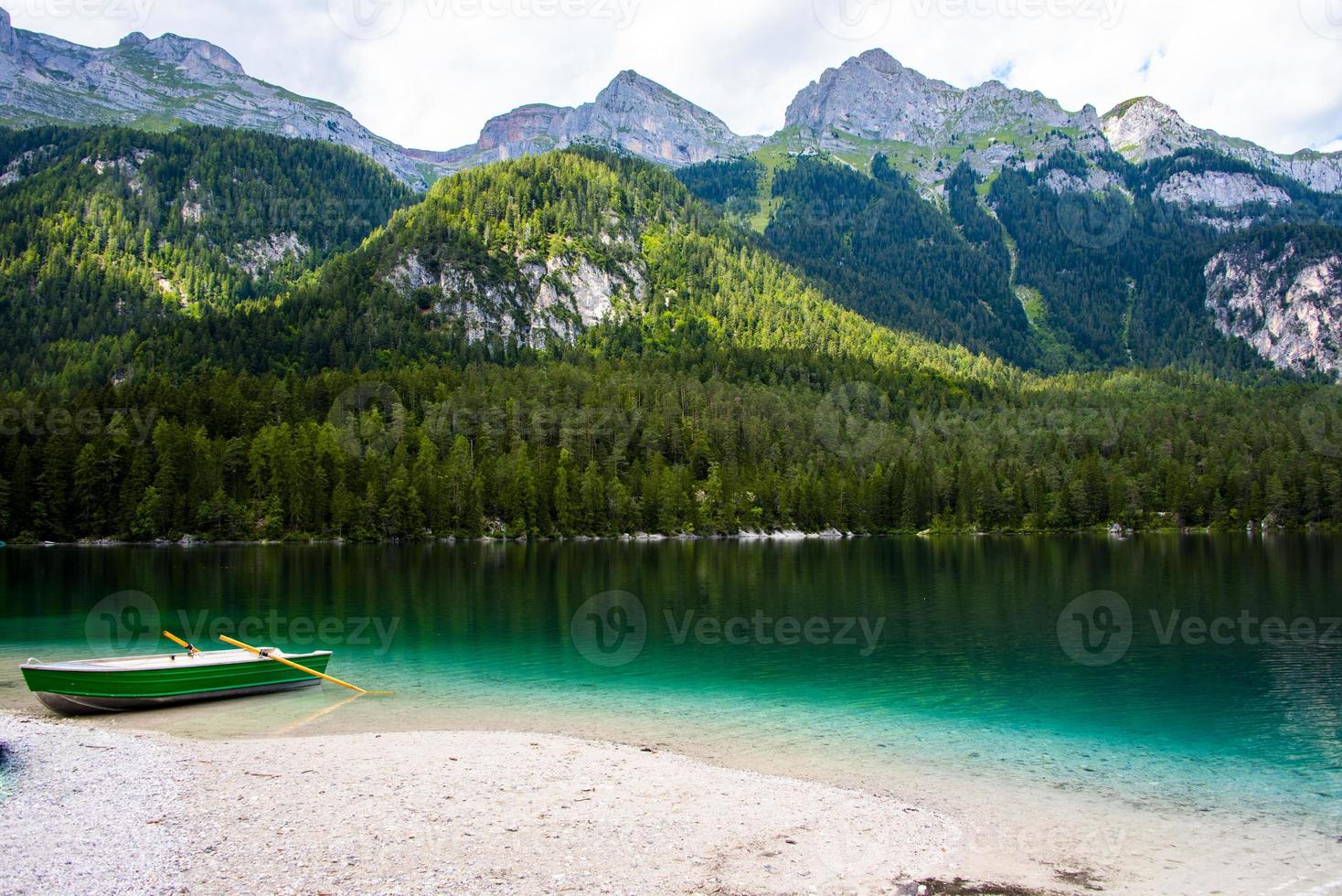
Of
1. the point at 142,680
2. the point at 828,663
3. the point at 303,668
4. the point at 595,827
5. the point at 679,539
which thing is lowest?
the point at 595,827

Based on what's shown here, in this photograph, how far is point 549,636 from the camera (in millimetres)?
43062

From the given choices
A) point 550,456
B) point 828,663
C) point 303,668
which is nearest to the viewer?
point 303,668

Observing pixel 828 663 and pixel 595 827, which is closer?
pixel 595 827

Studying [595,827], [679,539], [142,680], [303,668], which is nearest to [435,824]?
[595,827]

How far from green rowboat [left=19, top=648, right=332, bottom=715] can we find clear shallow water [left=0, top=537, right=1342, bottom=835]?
765mm

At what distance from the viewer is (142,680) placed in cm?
2773

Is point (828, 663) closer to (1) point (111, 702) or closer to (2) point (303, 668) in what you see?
(2) point (303, 668)

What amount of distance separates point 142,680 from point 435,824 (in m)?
16.1

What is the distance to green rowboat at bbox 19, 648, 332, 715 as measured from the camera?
2725cm

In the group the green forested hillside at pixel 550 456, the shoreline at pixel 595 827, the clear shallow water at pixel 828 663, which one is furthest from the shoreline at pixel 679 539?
the shoreline at pixel 595 827

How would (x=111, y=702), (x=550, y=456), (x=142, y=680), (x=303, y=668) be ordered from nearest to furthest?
(x=142, y=680) → (x=111, y=702) → (x=303, y=668) → (x=550, y=456)

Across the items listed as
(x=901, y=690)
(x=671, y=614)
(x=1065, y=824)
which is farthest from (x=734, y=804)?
(x=671, y=614)

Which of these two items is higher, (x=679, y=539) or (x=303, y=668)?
(x=679, y=539)

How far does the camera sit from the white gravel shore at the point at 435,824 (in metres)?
14.5
